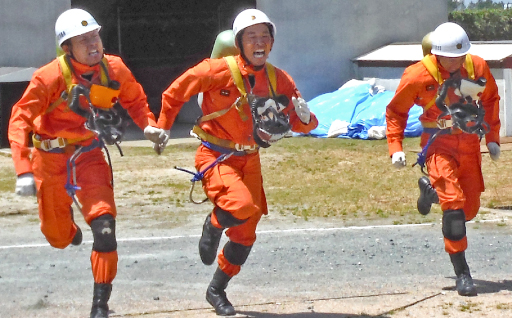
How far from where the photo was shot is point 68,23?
18.2ft

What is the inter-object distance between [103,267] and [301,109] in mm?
1613

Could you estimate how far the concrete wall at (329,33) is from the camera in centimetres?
2009

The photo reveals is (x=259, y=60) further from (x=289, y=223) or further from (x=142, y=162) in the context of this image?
(x=142, y=162)

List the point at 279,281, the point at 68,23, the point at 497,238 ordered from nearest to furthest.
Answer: the point at 68,23 < the point at 279,281 < the point at 497,238

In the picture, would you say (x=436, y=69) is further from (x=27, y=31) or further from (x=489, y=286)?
(x=27, y=31)

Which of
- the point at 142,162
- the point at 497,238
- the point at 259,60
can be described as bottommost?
the point at 142,162

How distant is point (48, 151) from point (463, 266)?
2.96 m

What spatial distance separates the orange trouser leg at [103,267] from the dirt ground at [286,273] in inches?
19.1

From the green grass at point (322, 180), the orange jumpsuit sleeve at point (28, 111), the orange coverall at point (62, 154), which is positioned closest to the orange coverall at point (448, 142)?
the orange coverall at point (62, 154)

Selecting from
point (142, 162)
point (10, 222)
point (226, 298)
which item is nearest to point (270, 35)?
point (226, 298)

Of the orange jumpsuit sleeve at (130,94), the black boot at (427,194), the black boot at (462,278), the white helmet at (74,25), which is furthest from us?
the black boot at (427,194)

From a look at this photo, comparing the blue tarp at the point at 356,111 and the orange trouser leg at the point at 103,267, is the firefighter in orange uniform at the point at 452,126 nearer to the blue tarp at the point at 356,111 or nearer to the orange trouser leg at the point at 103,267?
the orange trouser leg at the point at 103,267

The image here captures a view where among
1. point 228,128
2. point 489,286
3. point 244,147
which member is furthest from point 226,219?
point 489,286

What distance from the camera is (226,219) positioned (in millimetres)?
5738
